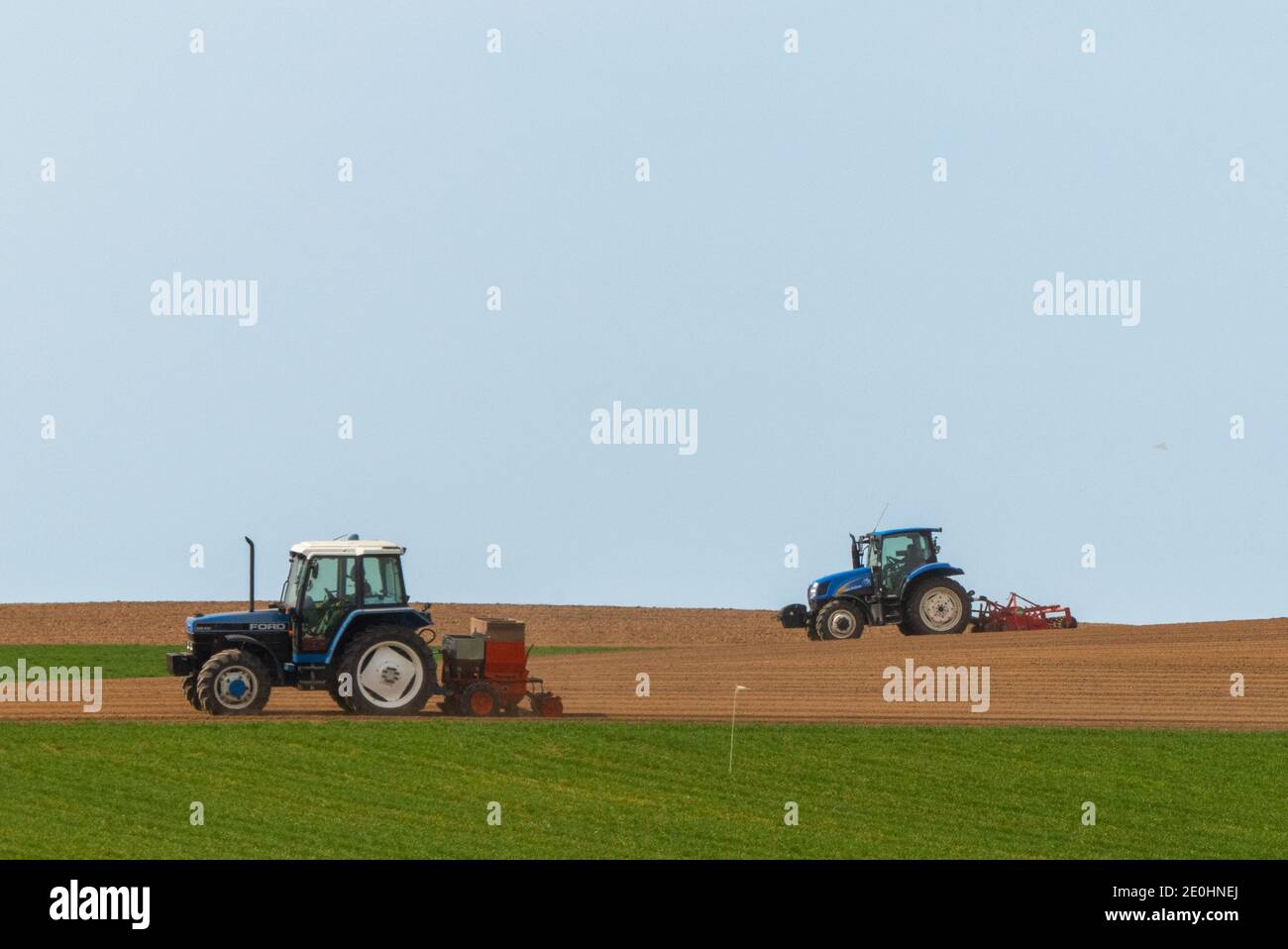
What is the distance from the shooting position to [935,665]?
3434 cm

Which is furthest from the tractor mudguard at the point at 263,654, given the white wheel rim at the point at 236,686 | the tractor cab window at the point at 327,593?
the tractor cab window at the point at 327,593

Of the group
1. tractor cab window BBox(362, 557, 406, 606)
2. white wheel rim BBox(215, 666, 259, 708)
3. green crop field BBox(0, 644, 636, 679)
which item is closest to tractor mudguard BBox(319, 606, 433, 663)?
tractor cab window BBox(362, 557, 406, 606)

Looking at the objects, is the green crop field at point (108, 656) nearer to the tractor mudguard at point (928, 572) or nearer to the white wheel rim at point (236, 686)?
the tractor mudguard at point (928, 572)

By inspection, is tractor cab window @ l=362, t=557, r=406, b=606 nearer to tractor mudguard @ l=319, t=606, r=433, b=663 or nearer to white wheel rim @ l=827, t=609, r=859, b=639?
tractor mudguard @ l=319, t=606, r=433, b=663

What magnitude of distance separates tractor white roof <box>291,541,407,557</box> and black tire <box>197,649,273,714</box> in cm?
158

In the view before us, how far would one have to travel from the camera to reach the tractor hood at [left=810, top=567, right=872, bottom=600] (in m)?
41.0

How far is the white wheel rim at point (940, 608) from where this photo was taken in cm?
4044

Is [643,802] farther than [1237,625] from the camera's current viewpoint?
No

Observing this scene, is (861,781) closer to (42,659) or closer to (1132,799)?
(1132,799)

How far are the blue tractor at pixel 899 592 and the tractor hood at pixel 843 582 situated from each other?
0.02 meters
